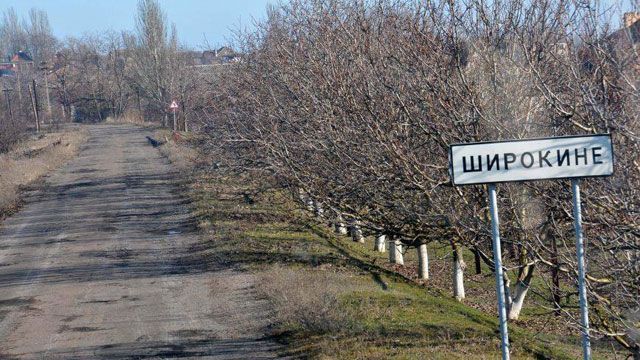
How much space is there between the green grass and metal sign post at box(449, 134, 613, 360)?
12.6 feet


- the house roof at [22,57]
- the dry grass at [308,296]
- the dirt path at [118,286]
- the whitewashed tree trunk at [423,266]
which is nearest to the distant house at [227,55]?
the dirt path at [118,286]

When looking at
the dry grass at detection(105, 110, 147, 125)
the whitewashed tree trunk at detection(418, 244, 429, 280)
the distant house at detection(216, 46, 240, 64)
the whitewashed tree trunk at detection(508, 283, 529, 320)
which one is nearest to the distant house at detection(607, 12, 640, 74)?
the whitewashed tree trunk at detection(508, 283, 529, 320)

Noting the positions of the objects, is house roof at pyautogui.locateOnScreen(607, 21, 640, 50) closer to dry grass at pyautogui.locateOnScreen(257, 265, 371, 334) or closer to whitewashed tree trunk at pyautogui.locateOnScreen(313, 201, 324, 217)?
dry grass at pyautogui.locateOnScreen(257, 265, 371, 334)

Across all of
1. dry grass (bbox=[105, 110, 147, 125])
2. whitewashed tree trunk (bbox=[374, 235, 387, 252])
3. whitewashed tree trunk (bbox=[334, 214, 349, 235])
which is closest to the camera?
whitewashed tree trunk (bbox=[334, 214, 349, 235])

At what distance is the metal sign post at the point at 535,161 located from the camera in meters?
5.96

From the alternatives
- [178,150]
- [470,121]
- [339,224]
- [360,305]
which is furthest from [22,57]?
[470,121]

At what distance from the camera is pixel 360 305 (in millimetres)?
12320

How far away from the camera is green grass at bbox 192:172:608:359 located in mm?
10227

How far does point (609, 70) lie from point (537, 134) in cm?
186

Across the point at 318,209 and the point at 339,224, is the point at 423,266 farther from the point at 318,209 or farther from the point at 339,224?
the point at 339,224

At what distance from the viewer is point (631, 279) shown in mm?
7648

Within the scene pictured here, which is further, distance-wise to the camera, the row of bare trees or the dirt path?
the dirt path

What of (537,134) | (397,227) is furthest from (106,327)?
(537,134)

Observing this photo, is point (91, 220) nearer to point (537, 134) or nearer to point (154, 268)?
point (154, 268)
